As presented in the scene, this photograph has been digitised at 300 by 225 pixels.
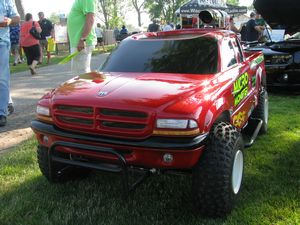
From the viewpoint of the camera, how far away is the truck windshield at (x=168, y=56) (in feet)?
13.5

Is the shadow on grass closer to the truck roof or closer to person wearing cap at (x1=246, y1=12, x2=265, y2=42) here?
the truck roof

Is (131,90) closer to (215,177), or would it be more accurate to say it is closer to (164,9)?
(215,177)

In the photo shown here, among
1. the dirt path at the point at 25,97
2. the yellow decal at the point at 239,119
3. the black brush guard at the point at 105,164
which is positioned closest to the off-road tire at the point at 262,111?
the yellow decal at the point at 239,119

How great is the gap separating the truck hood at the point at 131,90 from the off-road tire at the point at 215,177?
1.55ft

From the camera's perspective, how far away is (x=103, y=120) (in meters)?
3.22

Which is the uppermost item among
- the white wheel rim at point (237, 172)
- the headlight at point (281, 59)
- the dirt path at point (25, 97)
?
the headlight at point (281, 59)

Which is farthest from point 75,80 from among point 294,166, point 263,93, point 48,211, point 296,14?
point 263,93

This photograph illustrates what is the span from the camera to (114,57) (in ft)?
15.2

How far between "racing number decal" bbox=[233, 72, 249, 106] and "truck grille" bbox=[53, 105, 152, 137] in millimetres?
1307

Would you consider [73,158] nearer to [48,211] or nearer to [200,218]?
[48,211]

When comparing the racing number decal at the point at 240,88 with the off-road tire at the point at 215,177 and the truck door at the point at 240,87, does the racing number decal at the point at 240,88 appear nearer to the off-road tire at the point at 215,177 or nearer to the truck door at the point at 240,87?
the truck door at the point at 240,87

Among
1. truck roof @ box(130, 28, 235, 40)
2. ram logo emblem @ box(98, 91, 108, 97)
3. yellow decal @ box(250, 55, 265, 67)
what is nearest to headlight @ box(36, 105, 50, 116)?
ram logo emblem @ box(98, 91, 108, 97)

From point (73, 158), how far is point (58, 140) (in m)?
0.21

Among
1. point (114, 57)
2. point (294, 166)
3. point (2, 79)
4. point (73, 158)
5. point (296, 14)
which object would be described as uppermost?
point (296, 14)
